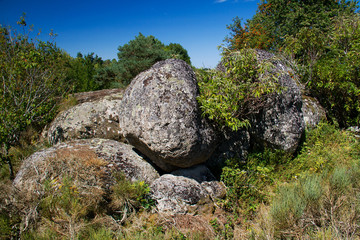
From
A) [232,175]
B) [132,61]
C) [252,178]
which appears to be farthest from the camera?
[132,61]

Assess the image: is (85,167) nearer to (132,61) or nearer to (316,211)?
(316,211)

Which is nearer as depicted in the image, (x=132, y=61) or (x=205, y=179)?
(x=205, y=179)

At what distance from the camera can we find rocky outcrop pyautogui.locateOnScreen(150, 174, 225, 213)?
397 cm

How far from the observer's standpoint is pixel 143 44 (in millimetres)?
15367

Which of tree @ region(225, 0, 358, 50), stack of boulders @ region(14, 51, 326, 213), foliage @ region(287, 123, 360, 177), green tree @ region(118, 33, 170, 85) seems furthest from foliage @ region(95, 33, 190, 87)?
foliage @ region(287, 123, 360, 177)

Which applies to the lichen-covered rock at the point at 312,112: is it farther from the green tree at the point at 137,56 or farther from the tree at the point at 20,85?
the green tree at the point at 137,56

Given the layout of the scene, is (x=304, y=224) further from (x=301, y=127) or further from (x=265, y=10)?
(x=265, y=10)

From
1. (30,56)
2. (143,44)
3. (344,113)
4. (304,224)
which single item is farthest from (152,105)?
(143,44)

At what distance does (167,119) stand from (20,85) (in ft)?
13.6

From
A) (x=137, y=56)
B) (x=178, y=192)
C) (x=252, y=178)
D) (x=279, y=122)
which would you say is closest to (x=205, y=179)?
(x=178, y=192)

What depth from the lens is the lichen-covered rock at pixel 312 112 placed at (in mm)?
6191

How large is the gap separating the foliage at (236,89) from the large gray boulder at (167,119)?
0.87ft

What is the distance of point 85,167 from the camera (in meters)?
4.07

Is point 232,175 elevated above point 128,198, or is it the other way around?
point 232,175
